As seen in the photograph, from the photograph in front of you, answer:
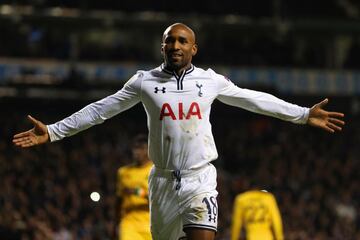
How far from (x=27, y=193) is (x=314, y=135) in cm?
926

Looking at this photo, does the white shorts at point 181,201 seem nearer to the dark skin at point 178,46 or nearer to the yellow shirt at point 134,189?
the dark skin at point 178,46

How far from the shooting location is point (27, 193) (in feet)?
56.9

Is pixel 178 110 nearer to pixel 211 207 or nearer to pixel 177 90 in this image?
pixel 177 90

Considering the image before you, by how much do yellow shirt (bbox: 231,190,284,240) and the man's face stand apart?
214 inches

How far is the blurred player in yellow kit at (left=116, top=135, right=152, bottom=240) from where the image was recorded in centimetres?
959

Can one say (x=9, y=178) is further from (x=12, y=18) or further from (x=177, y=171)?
(x=177, y=171)

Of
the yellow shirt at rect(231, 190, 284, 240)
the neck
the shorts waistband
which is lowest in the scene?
the yellow shirt at rect(231, 190, 284, 240)

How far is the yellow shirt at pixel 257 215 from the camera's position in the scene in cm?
1159

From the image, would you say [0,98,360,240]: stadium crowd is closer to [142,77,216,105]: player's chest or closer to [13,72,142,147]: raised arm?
[13,72,142,147]: raised arm

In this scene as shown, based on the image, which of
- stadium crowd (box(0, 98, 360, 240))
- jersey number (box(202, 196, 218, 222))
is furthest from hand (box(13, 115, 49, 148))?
stadium crowd (box(0, 98, 360, 240))

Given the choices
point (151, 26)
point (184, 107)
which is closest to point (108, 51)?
point (151, 26)

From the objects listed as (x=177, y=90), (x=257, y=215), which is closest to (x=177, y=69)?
(x=177, y=90)

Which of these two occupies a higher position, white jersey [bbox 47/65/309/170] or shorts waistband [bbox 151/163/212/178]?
white jersey [bbox 47/65/309/170]

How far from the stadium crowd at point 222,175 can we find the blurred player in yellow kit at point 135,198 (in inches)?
197
